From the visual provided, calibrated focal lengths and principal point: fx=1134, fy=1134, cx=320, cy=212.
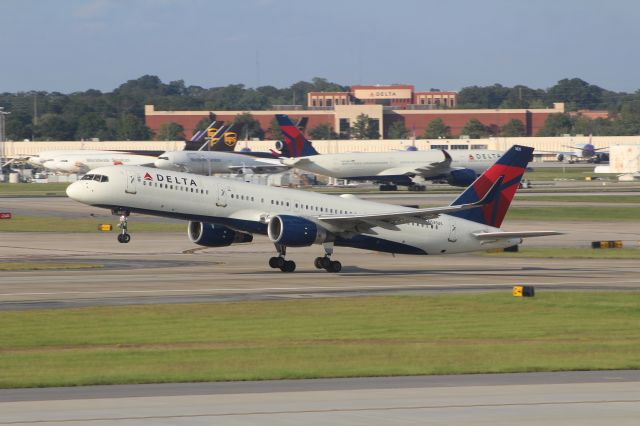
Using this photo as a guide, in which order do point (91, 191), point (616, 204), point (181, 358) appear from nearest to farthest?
point (181, 358) < point (91, 191) < point (616, 204)

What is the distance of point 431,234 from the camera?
54.2m

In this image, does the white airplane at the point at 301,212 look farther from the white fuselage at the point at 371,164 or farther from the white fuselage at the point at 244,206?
the white fuselage at the point at 371,164

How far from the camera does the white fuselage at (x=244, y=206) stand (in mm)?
50562

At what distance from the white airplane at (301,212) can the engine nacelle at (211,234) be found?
0.15ft

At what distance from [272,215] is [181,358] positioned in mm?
23178

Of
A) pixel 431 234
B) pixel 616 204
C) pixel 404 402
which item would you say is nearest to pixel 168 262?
pixel 431 234

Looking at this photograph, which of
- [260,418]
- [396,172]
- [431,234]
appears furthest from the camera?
[396,172]

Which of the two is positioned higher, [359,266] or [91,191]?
[91,191]

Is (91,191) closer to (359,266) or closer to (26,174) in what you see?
(359,266)

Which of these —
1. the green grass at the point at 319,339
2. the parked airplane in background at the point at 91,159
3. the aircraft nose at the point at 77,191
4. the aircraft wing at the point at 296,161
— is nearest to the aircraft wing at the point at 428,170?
the aircraft wing at the point at 296,161

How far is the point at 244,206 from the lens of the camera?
51.7 meters

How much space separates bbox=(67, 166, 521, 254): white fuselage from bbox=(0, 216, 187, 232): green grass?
29861 millimetres

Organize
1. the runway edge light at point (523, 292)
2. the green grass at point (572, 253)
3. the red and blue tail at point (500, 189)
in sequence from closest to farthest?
1. the runway edge light at point (523, 292)
2. the red and blue tail at point (500, 189)
3. the green grass at point (572, 253)

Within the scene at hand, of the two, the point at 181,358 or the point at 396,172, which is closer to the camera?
the point at 181,358
